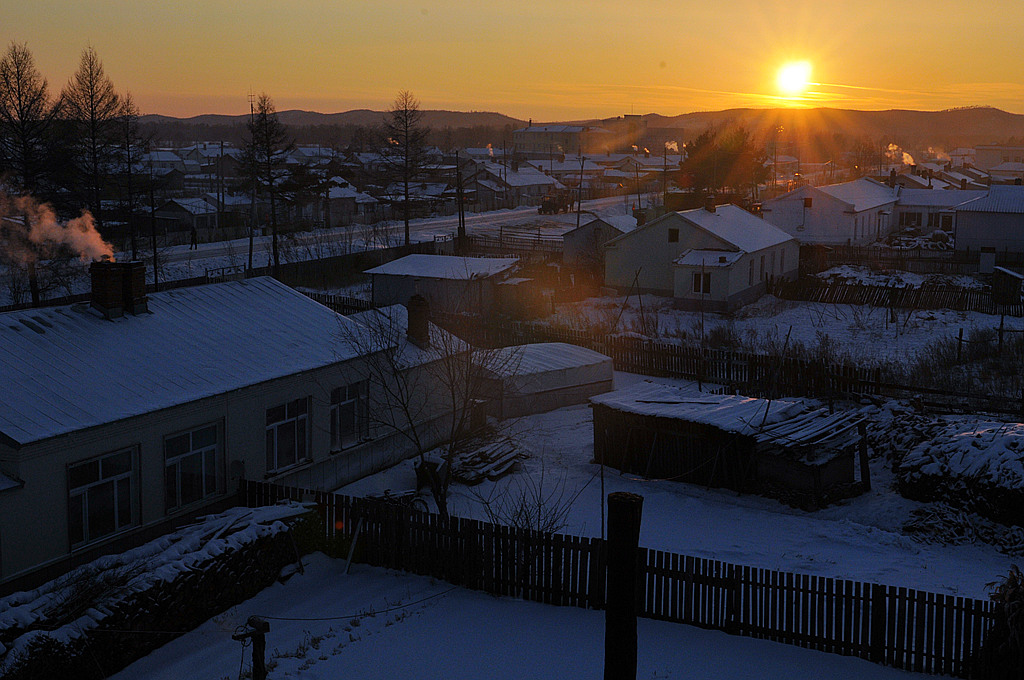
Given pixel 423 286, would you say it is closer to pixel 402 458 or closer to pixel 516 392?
pixel 516 392

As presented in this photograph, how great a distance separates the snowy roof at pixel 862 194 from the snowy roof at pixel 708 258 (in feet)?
75.9

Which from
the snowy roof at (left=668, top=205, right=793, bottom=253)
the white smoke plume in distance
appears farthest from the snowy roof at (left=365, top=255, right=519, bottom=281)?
the white smoke plume in distance

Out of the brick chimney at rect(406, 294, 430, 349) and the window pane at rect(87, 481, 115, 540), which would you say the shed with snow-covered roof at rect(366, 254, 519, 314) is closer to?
the brick chimney at rect(406, 294, 430, 349)

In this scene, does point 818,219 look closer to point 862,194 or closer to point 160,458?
point 862,194

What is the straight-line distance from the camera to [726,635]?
484 inches

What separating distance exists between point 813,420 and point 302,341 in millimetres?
10942

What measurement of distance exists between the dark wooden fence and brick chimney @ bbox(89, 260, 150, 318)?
3203 cm

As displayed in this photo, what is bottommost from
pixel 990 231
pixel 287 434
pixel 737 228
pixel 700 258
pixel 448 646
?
pixel 448 646

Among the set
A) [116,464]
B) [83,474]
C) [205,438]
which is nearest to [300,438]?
[205,438]

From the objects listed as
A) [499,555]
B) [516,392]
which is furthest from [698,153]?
[499,555]

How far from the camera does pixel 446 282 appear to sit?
38969 millimetres

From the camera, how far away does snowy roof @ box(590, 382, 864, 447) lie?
1845 cm

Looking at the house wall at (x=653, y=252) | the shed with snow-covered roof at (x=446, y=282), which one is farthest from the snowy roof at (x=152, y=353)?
the house wall at (x=653, y=252)

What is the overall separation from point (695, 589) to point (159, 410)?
8944 millimetres
